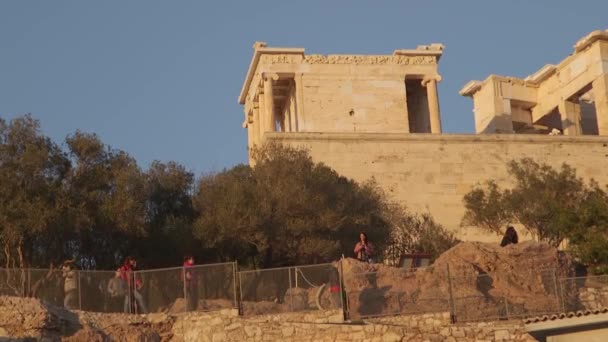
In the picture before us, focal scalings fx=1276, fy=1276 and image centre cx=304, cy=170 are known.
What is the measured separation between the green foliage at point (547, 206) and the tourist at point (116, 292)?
1311 centimetres

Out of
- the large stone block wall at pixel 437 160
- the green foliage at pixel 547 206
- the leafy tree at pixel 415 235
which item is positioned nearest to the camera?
the green foliage at pixel 547 206

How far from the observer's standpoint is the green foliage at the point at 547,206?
3584 centimetres

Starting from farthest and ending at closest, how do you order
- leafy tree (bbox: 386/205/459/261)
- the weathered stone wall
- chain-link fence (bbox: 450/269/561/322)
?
leafy tree (bbox: 386/205/459/261)
chain-link fence (bbox: 450/269/561/322)
the weathered stone wall

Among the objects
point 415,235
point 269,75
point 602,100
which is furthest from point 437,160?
point 602,100

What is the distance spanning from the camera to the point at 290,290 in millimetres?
27141

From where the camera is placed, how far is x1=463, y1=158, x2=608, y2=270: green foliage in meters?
35.8

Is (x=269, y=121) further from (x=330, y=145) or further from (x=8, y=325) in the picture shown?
(x=8, y=325)

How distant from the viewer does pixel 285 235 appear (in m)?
33.9

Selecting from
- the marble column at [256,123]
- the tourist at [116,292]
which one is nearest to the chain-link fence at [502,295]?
the tourist at [116,292]

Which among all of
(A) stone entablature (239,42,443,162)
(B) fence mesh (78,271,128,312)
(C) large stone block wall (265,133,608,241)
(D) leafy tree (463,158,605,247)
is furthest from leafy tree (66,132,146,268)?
(A) stone entablature (239,42,443,162)

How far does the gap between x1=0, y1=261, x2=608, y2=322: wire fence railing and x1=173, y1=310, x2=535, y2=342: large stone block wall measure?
0.91 feet

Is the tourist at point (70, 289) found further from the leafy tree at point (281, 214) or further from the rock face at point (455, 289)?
the leafy tree at point (281, 214)

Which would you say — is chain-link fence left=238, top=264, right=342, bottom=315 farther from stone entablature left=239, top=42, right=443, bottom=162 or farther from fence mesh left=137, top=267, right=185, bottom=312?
stone entablature left=239, top=42, right=443, bottom=162

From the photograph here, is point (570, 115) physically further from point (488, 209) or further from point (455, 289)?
point (455, 289)
